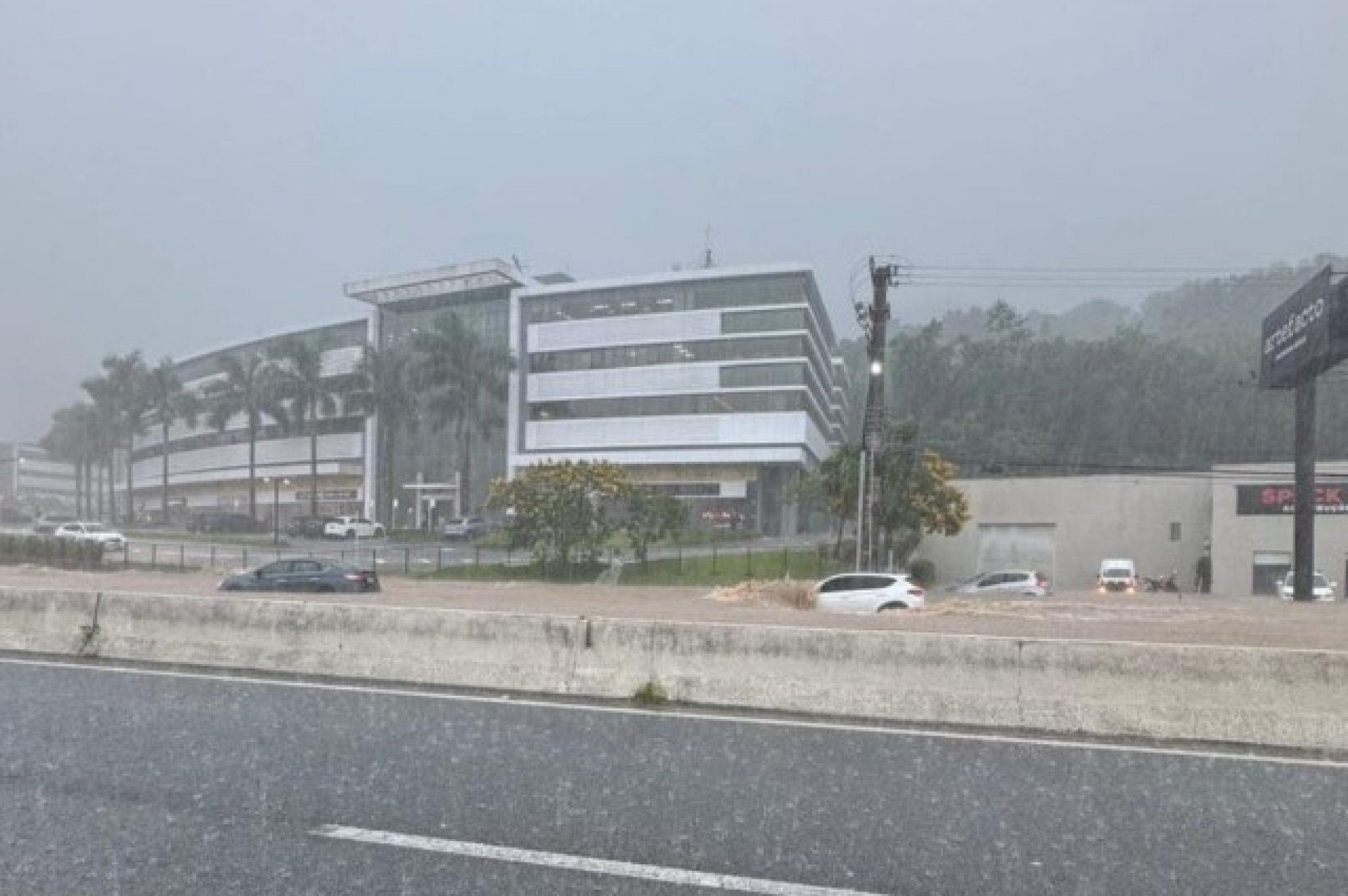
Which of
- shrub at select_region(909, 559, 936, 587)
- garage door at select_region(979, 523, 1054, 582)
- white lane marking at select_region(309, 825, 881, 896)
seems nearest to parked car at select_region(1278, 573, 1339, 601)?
garage door at select_region(979, 523, 1054, 582)

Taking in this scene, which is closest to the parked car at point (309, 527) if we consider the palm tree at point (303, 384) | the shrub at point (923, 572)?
the palm tree at point (303, 384)

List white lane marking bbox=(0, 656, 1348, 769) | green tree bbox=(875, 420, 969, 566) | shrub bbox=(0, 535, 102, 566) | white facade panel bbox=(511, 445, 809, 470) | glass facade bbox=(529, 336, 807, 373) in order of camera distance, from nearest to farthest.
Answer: white lane marking bbox=(0, 656, 1348, 769), shrub bbox=(0, 535, 102, 566), green tree bbox=(875, 420, 969, 566), white facade panel bbox=(511, 445, 809, 470), glass facade bbox=(529, 336, 807, 373)

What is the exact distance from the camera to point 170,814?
5871 millimetres

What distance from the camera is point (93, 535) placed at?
5500cm

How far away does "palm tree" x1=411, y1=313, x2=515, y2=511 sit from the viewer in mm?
84812

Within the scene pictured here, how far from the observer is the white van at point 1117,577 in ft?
143

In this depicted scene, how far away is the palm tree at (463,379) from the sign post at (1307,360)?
61.6 metres

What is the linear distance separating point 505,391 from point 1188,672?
83.9 metres

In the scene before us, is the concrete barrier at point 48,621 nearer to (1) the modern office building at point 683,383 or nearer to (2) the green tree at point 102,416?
(1) the modern office building at point 683,383

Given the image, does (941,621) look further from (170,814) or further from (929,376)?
(929,376)

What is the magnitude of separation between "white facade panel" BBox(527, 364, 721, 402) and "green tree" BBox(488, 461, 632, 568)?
1622 inches

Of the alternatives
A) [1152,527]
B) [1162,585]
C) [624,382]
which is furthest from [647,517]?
[624,382]

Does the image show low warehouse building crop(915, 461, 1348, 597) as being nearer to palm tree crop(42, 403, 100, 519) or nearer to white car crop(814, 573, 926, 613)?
white car crop(814, 573, 926, 613)

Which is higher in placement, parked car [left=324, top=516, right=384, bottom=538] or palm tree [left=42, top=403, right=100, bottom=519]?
palm tree [left=42, top=403, right=100, bottom=519]
